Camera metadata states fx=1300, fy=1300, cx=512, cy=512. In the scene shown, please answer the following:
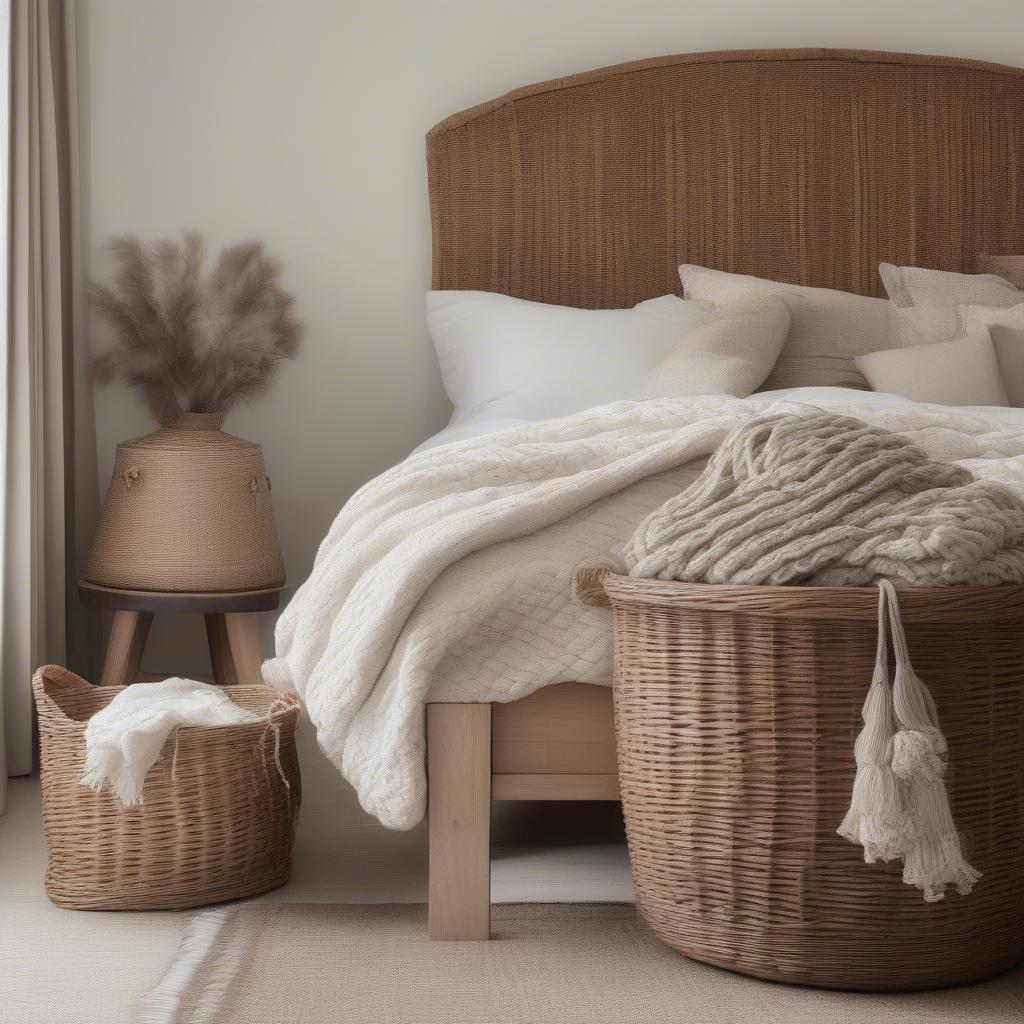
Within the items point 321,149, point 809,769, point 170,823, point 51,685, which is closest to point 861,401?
point 809,769

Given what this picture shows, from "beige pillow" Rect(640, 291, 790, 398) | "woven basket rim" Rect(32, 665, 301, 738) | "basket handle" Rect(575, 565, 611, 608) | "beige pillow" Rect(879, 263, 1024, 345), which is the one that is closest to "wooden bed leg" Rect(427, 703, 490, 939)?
"basket handle" Rect(575, 565, 611, 608)

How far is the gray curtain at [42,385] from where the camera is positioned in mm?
2496

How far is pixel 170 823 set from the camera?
1722mm

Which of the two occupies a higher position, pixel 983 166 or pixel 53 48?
pixel 53 48

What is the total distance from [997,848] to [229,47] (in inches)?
108

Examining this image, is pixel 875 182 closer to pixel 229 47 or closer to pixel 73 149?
pixel 229 47

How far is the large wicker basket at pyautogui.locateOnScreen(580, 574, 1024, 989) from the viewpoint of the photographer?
134cm

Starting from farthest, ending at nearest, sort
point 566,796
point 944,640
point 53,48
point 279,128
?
1. point 279,128
2. point 53,48
3. point 566,796
4. point 944,640

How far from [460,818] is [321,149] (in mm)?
2184

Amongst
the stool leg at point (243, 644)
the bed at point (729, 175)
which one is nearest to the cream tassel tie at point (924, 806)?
the stool leg at point (243, 644)

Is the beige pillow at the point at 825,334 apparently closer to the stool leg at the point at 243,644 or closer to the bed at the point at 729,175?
the bed at the point at 729,175

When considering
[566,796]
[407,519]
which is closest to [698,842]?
[566,796]

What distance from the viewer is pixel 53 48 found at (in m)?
3.10

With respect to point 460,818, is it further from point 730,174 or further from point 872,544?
point 730,174
